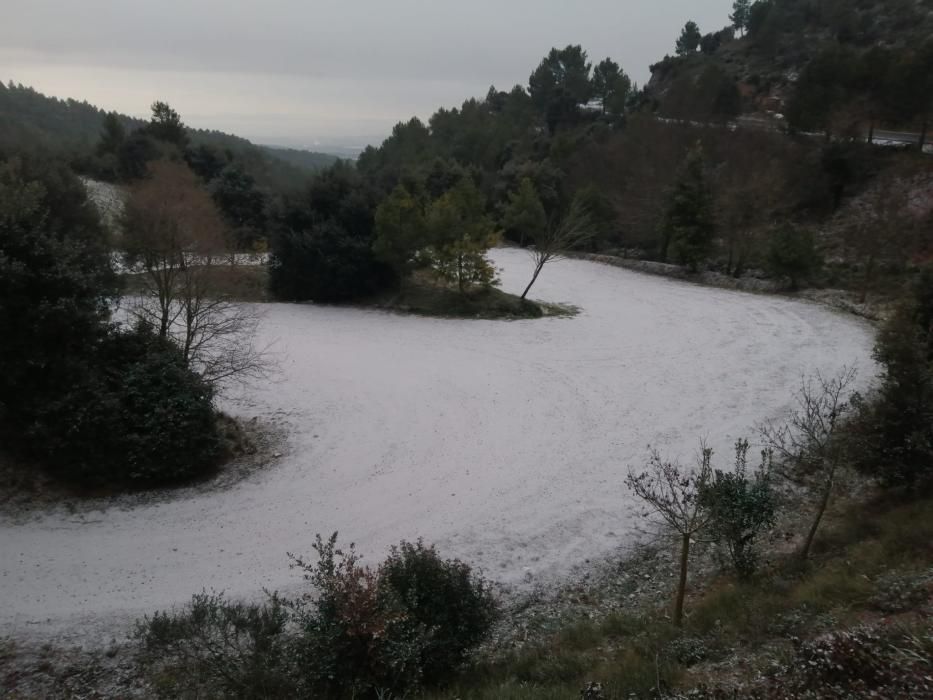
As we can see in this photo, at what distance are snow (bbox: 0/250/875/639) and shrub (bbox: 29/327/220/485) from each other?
0.70 meters

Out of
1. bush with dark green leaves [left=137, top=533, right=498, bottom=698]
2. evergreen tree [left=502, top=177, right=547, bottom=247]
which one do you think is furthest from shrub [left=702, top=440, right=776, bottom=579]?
Answer: evergreen tree [left=502, top=177, right=547, bottom=247]

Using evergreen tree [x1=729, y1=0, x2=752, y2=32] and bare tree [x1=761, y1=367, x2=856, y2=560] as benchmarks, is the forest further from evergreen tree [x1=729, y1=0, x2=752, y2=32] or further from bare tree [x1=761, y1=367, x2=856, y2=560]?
evergreen tree [x1=729, y1=0, x2=752, y2=32]

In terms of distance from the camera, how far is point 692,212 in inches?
1236

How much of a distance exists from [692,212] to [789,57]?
45270 millimetres

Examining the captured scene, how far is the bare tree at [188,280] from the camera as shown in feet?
49.0

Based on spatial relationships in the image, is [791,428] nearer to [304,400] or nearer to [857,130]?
[304,400]

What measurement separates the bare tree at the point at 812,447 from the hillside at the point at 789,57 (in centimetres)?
3316

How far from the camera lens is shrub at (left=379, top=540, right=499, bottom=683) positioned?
22.1 feet

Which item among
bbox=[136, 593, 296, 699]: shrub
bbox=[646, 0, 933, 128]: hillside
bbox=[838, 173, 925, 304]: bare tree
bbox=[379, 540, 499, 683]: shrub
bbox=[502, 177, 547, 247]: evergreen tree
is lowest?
bbox=[136, 593, 296, 699]: shrub

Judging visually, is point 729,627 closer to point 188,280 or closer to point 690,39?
point 188,280

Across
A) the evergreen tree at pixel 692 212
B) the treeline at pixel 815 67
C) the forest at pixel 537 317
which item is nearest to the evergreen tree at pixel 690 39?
the treeline at pixel 815 67

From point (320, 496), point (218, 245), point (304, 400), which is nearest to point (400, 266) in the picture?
point (218, 245)

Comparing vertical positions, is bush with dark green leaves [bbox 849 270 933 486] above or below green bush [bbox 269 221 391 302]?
below

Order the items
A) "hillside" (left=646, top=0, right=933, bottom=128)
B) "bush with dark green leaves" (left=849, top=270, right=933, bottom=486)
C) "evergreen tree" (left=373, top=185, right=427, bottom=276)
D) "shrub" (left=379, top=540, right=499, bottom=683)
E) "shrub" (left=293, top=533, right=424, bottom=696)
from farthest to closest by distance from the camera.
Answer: "hillside" (left=646, top=0, right=933, bottom=128) → "evergreen tree" (left=373, top=185, right=427, bottom=276) → "bush with dark green leaves" (left=849, top=270, right=933, bottom=486) → "shrub" (left=379, top=540, right=499, bottom=683) → "shrub" (left=293, top=533, right=424, bottom=696)
